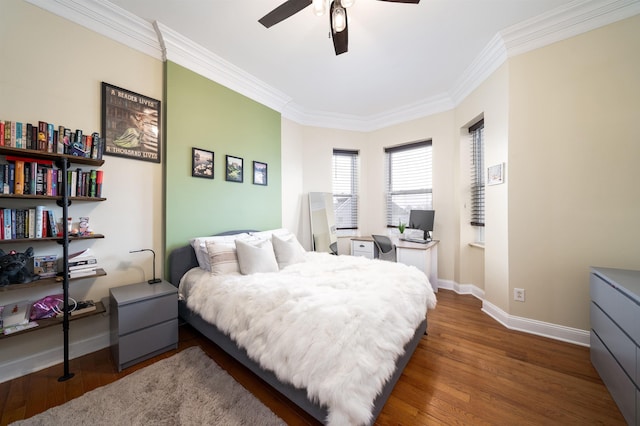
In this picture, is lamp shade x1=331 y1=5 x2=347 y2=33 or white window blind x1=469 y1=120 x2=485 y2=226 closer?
lamp shade x1=331 y1=5 x2=347 y2=33

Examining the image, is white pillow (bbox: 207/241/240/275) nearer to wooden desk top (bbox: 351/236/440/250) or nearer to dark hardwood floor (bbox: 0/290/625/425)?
dark hardwood floor (bbox: 0/290/625/425)

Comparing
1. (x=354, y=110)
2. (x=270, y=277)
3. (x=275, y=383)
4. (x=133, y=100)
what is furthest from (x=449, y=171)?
(x=133, y=100)

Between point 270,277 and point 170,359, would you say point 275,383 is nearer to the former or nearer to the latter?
point 270,277

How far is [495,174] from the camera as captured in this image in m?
2.64

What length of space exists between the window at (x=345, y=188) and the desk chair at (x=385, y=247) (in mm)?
938

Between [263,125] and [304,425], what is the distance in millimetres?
3350

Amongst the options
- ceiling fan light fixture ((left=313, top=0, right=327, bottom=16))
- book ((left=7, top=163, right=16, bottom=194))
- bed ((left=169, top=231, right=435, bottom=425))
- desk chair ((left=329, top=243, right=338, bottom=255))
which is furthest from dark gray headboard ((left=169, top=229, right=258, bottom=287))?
ceiling fan light fixture ((left=313, top=0, right=327, bottom=16))

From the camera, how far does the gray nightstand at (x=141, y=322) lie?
1.74 metres

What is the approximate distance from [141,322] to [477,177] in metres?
4.34

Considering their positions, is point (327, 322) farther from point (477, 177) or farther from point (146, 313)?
point (477, 177)

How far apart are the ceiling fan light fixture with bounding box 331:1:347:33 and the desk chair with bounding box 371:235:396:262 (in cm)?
274

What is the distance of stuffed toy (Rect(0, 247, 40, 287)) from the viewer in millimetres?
1482

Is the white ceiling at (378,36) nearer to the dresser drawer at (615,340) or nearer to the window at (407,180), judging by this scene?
the window at (407,180)

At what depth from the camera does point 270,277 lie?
2.08 meters
